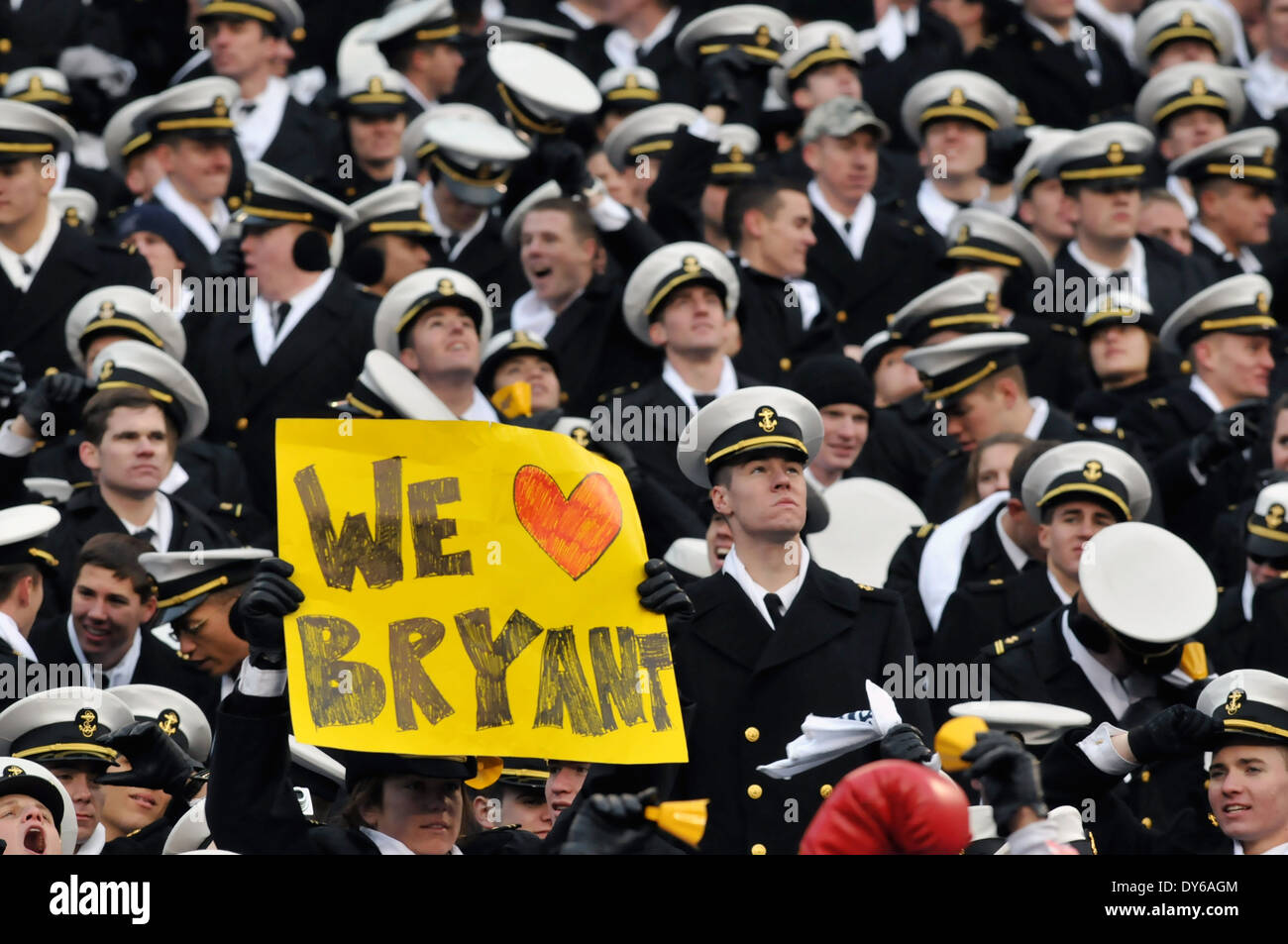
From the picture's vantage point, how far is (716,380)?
476 inches

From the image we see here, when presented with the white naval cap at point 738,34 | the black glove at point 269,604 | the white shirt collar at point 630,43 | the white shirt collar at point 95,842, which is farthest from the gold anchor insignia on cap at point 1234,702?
the white shirt collar at point 630,43

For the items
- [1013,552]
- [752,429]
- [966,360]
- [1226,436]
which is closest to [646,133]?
[966,360]

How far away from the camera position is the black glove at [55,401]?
11.7m

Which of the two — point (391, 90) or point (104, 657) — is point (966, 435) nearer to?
point (104, 657)

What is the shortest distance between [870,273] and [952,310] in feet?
5.55

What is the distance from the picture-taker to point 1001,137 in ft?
49.5

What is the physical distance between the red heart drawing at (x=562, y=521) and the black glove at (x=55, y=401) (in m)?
4.36

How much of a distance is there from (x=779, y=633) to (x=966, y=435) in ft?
12.0

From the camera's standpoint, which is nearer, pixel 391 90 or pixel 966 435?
pixel 966 435

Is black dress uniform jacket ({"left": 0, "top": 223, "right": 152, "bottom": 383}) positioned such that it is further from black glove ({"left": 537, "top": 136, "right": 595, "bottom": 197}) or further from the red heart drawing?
the red heart drawing

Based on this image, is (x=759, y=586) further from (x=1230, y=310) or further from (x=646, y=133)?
(x=646, y=133)

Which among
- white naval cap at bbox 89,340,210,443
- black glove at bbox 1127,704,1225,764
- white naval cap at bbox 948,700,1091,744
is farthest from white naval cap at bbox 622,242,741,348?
black glove at bbox 1127,704,1225,764

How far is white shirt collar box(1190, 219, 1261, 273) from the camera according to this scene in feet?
49.3
